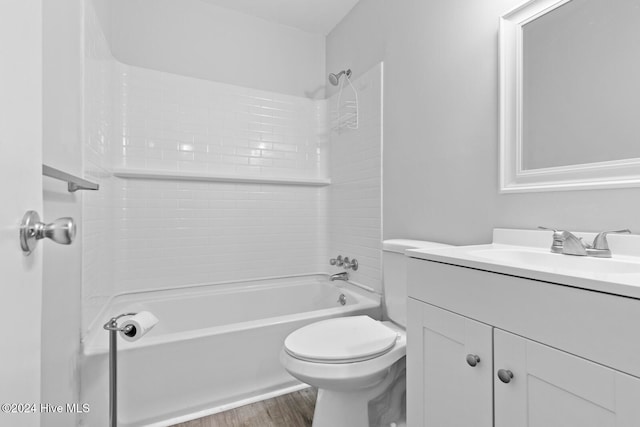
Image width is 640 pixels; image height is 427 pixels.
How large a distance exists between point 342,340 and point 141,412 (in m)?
1.02

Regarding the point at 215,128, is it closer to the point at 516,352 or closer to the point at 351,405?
the point at 351,405

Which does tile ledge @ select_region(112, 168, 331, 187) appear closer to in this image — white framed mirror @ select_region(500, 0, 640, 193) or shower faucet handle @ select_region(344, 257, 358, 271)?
shower faucet handle @ select_region(344, 257, 358, 271)

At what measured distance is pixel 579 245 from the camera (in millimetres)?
937

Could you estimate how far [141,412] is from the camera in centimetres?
144

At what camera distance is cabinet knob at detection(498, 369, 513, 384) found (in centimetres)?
75

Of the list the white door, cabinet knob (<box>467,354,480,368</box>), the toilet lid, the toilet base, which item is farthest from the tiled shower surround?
the white door

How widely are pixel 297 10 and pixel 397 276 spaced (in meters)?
2.10

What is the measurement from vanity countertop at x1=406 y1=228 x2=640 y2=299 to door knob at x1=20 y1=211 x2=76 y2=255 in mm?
903

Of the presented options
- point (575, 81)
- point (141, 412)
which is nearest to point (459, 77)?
point (575, 81)

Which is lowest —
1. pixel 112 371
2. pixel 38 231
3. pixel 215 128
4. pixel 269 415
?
pixel 269 415

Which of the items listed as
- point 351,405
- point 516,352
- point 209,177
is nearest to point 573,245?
point 516,352

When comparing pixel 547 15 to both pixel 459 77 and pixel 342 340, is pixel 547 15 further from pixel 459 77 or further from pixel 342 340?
pixel 342 340

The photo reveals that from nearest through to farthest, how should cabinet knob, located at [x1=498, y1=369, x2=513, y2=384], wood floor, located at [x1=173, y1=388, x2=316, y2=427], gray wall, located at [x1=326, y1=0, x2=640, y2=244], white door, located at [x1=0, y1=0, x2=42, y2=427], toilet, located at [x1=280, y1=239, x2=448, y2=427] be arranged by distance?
white door, located at [x1=0, y1=0, x2=42, y2=427] < cabinet knob, located at [x1=498, y1=369, x2=513, y2=384] < gray wall, located at [x1=326, y1=0, x2=640, y2=244] < toilet, located at [x1=280, y1=239, x2=448, y2=427] < wood floor, located at [x1=173, y1=388, x2=316, y2=427]

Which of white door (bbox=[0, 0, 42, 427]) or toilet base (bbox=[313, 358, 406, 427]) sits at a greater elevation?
white door (bbox=[0, 0, 42, 427])
